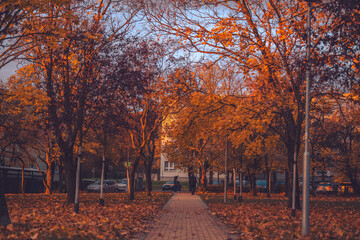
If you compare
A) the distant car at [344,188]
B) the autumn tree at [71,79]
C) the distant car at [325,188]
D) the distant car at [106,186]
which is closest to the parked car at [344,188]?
the distant car at [344,188]

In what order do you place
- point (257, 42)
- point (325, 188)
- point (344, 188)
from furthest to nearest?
point (325, 188) → point (344, 188) → point (257, 42)

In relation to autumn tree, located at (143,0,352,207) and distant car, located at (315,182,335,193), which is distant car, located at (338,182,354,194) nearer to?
distant car, located at (315,182,335,193)

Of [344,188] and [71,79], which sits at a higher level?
[71,79]

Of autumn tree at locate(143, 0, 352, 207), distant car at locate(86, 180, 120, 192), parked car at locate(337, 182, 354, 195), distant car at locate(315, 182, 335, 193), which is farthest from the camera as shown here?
distant car at locate(315, 182, 335, 193)

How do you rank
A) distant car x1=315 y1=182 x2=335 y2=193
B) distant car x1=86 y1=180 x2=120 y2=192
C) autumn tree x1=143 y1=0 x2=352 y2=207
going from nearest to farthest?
autumn tree x1=143 y1=0 x2=352 y2=207
distant car x1=86 y1=180 x2=120 y2=192
distant car x1=315 y1=182 x2=335 y2=193

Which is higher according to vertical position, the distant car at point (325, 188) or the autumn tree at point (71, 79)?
the autumn tree at point (71, 79)

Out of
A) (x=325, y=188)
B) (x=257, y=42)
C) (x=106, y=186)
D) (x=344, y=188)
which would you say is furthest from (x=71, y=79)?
(x=325, y=188)

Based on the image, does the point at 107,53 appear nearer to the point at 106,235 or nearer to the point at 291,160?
the point at 291,160

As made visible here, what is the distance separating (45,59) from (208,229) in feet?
37.5

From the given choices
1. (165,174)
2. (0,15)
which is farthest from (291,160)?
(165,174)

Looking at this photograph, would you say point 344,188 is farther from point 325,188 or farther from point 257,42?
point 257,42

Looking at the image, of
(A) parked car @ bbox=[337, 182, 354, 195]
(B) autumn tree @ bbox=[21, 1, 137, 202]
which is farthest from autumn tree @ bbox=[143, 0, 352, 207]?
(A) parked car @ bbox=[337, 182, 354, 195]

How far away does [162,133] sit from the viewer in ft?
138

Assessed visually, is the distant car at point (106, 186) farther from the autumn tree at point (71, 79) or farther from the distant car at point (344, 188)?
the autumn tree at point (71, 79)
